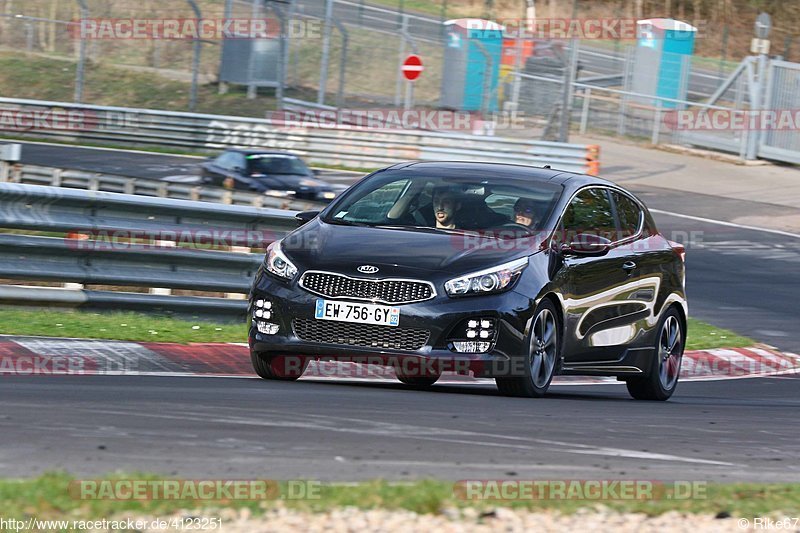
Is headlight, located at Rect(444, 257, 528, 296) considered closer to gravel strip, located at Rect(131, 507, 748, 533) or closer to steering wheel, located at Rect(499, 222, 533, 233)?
steering wheel, located at Rect(499, 222, 533, 233)

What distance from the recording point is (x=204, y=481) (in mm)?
5113

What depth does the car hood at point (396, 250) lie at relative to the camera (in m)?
8.30

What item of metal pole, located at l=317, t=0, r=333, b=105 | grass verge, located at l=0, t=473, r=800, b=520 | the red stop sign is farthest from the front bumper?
metal pole, located at l=317, t=0, r=333, b=105

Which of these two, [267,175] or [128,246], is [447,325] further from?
[267,175]

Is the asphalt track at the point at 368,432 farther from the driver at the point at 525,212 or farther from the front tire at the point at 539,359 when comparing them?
the driver at the point at 525,212

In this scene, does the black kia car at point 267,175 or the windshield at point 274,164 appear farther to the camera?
the windshield at point 274,164

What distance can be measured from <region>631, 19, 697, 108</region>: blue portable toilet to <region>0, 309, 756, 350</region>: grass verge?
1113 inches

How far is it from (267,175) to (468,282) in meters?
16.5

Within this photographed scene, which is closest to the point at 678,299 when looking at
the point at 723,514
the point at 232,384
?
the point at 232,384

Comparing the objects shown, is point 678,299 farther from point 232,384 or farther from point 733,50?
point 733,50

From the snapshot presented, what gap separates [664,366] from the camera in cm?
1052

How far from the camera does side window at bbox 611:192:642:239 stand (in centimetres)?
1005

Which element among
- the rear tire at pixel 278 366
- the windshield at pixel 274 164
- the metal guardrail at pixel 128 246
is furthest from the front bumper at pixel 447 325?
the windshield at pixel 274 164

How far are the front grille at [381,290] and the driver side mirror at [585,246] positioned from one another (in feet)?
3.87
